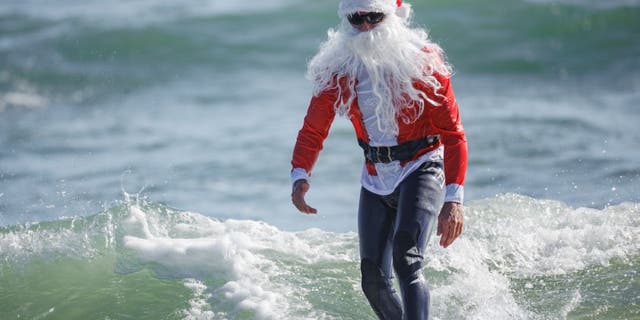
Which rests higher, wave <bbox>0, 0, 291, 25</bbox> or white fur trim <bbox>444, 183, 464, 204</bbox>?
wave <bbox>0, 0, 291, 25</bbox>

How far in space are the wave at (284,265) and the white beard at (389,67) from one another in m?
1.44

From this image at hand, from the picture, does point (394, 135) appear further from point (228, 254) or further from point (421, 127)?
point (228, 254)


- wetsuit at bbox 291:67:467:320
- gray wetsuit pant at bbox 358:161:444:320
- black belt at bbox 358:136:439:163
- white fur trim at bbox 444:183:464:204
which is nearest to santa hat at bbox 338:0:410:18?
wetsuit at bbox 291:67:467:320

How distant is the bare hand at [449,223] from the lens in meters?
4.33

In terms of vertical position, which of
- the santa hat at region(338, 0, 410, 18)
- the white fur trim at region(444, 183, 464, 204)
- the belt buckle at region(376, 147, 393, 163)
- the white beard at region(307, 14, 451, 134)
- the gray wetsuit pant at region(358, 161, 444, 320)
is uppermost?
the santa hat at region(338, 0, 410, 18)

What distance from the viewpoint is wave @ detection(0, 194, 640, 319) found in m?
5.59

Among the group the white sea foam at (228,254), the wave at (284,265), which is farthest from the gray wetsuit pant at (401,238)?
the white sea foam at (228,254)

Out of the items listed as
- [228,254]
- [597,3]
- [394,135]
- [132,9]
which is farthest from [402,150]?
[132,9]

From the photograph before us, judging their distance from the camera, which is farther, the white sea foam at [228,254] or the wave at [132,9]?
the wave at [132,9]

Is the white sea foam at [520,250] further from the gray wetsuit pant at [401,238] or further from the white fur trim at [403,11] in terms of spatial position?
the white fur trim at [403,11]

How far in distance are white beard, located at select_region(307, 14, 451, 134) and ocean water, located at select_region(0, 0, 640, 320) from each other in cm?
145

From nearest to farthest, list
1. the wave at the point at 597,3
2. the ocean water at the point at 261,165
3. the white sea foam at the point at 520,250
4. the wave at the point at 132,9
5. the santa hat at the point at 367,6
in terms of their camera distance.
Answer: the santa hat at the point at 367,6 < the white sea foam at the point at 520,250 < the ocean water at the point at 261,165 < the wave at the point at 597,3 < the wave at the point at 132,9

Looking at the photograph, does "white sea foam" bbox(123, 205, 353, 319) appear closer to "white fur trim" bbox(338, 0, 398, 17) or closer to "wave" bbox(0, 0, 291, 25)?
"white fur trim" bbox(338, 0, 398, 17)

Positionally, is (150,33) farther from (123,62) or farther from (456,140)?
(456,140)
